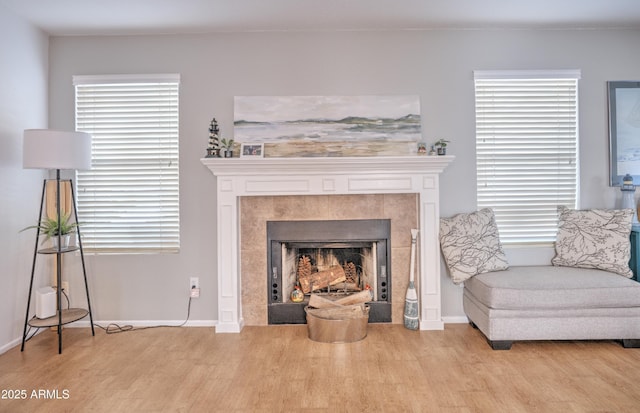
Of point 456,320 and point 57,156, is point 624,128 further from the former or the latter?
point 57,156

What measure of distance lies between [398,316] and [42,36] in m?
3.83

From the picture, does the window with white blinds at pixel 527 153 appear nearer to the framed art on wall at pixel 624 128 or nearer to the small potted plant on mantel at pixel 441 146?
the framed art on wall at pixel 624 128

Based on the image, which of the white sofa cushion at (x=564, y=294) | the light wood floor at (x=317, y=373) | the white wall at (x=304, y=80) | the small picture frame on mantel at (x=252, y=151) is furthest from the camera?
the white wall at (x=304, y=80)

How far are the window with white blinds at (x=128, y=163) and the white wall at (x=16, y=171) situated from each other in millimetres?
345

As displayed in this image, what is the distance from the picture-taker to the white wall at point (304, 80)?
3365 millimetres

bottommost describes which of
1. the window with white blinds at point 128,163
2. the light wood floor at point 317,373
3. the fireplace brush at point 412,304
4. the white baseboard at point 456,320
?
the light wood floor at point 317,373

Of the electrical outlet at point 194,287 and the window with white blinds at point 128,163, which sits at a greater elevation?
the window with white blinds at point 128,163

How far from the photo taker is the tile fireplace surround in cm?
314

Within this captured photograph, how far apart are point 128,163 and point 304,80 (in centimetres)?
168

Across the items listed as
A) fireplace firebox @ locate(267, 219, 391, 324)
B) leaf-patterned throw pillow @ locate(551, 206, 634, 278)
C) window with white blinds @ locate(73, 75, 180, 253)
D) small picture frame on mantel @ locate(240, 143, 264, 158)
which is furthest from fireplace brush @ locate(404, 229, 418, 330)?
window with white blinds @ locate(73, 75, 180, 253)

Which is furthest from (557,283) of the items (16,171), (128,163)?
(16,171)

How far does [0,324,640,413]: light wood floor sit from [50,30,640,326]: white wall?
46cm

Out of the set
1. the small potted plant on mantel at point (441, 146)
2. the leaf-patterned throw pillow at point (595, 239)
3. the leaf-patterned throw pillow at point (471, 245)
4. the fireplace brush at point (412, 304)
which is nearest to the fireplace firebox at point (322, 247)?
the fireplace brush at point (412, 304)

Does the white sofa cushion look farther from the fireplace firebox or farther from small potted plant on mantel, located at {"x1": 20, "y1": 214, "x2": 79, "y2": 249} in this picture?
small potted plant on mantel, located at {"x1": 20, "y1": 214, "x2": 79, "y2": 249}
